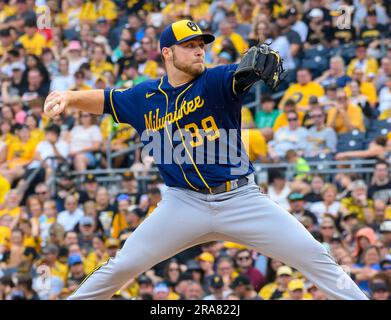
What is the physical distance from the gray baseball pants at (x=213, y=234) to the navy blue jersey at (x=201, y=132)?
14 cm

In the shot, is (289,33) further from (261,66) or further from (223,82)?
(261,66)

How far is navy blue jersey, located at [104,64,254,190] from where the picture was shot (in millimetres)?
6277

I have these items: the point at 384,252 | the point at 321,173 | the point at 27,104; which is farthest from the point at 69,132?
the point at 384,252

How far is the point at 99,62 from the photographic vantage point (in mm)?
14078

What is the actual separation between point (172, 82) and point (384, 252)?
4.01 metres

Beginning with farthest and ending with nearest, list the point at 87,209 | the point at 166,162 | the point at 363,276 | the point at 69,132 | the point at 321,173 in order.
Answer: the point at 69,132 < the point at 87,209 < the point at 321,173 < the point at 363,276 < the point at 166,162

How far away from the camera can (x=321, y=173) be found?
10.9m

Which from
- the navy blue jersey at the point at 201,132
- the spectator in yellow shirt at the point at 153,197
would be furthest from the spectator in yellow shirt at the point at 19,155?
the navy blue jersey at the point at 201,132

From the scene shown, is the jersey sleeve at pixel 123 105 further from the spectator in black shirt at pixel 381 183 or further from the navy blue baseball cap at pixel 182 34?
the spectator in black shirt at pixel 381 183

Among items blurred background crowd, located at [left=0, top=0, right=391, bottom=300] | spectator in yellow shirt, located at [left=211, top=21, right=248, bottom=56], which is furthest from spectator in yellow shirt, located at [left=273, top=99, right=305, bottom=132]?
spectator in yellow shirt, located at [left=211, top=21, right=248, bottom=56]

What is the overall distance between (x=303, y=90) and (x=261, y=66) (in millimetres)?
6113

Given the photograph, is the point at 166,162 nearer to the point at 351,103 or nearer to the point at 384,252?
the point at 384,252

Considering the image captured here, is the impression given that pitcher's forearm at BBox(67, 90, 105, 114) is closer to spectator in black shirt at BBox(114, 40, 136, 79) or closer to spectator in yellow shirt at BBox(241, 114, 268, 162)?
spectator in yellow shirt at BBox(241, 114, 268, 162)

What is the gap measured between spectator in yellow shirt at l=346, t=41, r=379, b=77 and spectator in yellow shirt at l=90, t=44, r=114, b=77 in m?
3.54
